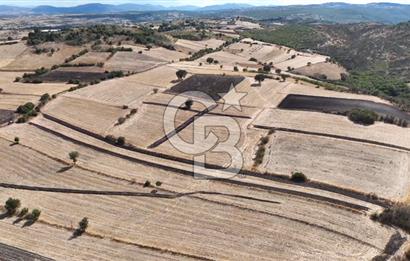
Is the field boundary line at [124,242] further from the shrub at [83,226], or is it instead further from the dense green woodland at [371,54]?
the dense green woodland at [371,54]

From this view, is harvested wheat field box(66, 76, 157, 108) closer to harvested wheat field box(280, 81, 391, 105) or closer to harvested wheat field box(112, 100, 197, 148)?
harvested wheat field box(112, 100, 197, 148)

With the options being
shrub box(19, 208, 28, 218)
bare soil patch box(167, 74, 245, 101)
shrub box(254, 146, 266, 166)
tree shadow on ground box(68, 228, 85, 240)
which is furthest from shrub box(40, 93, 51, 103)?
tree shadow on ground box(68, 228, 85, 240)

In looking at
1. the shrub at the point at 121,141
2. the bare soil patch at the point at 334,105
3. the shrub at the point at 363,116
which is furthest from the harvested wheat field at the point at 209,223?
the bare soil patch at the point at 334,105

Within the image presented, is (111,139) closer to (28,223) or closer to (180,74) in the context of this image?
(28,223)

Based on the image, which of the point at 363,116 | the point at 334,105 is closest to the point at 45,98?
the point at 334,105

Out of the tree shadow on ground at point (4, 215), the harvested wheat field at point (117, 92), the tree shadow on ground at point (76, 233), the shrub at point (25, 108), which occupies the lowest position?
the tree shadow on ground at point (4, 215)

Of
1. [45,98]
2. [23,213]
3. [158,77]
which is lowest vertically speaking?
[23,213]

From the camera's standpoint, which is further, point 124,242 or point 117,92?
point 117,92

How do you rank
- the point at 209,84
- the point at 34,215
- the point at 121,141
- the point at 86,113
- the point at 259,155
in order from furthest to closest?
the point at 209,84, the point at 86,113, the point at 121,141, the point at 259,155, the point at 34,215

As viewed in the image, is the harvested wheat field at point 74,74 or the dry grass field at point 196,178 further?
the harvested wheat field at point 74,74
